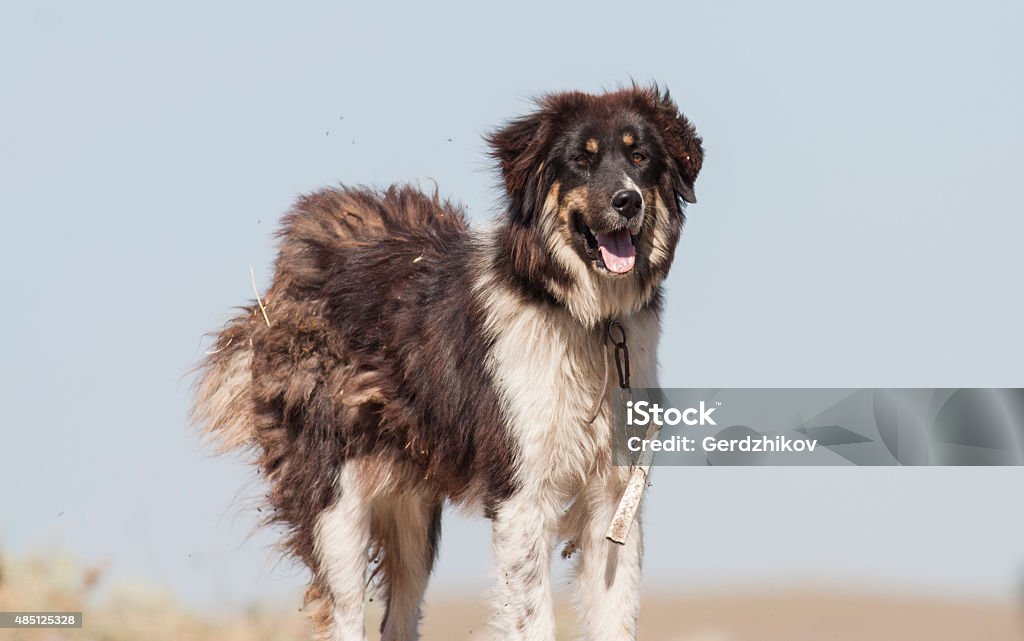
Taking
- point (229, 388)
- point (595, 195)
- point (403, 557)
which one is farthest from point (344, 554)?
point (595, 195)

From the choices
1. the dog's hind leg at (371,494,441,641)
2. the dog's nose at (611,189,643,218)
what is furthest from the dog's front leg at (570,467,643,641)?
the dog's hind leg at (371,494,441,641)

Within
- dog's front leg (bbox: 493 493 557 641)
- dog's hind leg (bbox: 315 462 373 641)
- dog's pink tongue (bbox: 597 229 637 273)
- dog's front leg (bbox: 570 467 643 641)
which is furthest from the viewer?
dog's hind leg (bbox: 315 462 373 641)

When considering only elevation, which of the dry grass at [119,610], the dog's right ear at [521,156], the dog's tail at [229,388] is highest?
the dog's right ear at [521,156]

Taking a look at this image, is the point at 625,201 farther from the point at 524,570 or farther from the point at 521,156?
the point at 524,570

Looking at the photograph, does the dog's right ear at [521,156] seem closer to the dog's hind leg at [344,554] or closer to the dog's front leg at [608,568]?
the dog's front leg at [608,568]

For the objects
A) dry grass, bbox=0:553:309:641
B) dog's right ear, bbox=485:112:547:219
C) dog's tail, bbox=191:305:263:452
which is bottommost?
dry grass, bbox=0:553:309:641

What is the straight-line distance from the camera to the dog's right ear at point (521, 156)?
749 centimetres

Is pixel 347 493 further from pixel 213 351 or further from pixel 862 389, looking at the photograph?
pixel 862 389

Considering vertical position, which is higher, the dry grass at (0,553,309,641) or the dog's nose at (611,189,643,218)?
the dog's nose at (611,189,643,218)

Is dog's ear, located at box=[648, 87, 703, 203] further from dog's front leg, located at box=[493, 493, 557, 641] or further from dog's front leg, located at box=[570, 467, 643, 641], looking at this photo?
dog's front leg, located at box=[493, 493, 557, 641]

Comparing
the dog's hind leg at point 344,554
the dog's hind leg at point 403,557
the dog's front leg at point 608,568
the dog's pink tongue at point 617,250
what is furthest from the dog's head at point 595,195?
the dog's hind leg at point 403,557

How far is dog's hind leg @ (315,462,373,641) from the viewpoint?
339 inches

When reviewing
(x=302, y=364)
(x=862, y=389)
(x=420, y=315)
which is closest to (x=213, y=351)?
(x=302, y=364)

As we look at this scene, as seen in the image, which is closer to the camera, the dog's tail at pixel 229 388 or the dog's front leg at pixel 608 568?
the dog's front leg at pixel 608 568
